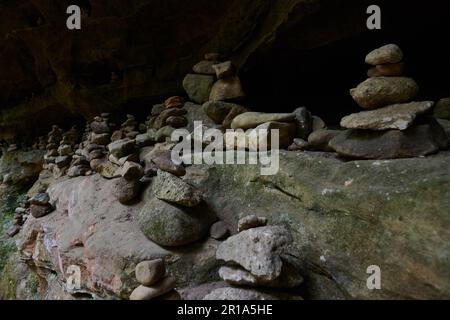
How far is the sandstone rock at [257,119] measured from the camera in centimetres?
394

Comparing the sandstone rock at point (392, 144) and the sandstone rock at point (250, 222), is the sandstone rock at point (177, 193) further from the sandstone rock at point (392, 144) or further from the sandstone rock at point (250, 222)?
the sandstone rock at point (392, 144)

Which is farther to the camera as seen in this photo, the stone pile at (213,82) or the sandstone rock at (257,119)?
the stone pile at (213,82)

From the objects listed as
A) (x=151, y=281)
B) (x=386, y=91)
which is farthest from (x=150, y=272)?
(x=386, y=91)

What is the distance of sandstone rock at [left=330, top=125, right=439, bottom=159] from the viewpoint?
2.90 metres

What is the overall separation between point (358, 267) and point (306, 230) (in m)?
0.55

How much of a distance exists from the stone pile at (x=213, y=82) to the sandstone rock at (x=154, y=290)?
3.37m

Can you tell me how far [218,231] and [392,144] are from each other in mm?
1907

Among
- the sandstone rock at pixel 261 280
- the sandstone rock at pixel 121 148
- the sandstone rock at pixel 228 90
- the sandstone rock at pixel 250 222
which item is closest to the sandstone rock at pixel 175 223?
the sandstone rock at pixel 250 222

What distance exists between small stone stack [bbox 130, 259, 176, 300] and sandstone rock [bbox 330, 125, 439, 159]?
213 centimetres

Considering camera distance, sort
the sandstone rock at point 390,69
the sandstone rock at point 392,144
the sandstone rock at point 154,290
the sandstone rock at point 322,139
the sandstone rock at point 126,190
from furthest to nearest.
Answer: the sandstone rock at point 126,190, the sandstone rock at point 322,139, the sandstone rock at point 390,69, the sandstone rock at point 392,144, the sandstone rock at point 154,290

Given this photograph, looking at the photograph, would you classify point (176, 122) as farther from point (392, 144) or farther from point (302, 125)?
point (392, 144)

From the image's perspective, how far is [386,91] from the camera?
125 inches

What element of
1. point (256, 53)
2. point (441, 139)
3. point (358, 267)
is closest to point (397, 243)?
point (358, 267)

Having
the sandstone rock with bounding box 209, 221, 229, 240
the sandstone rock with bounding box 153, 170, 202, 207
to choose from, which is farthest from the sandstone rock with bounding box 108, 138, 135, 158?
the sandstone rock with bounding box 209, 221, 229, 240
